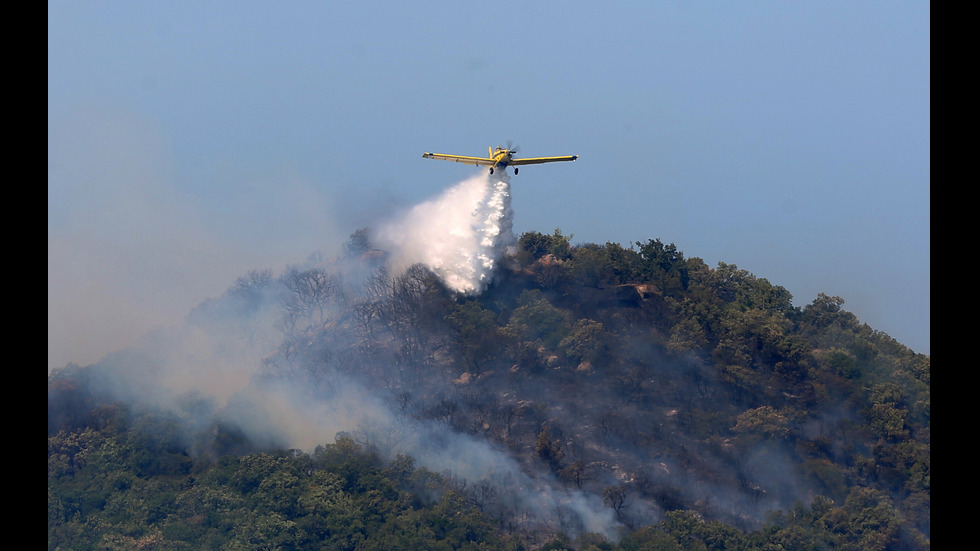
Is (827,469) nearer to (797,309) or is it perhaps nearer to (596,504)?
(596,504)

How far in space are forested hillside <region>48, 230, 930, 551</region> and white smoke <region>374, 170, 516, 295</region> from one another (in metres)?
2.50

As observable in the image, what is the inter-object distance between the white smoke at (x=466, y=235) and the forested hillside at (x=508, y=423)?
2502 mm

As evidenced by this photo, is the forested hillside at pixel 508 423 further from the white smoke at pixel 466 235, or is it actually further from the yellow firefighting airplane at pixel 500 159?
the yellow firefighting airplane at pixel 500 159

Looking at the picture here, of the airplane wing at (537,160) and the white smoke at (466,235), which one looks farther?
the white smoke at (466,235)

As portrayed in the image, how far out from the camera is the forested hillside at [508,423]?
123625 mm

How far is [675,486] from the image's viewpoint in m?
131

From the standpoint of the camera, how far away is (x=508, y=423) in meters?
137

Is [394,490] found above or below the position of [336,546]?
above

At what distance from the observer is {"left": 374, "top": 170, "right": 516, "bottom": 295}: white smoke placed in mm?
144875

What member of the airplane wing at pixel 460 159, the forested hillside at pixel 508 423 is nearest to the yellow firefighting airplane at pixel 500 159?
the airplane wing at pixel 460 159

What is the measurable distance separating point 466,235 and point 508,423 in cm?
2795

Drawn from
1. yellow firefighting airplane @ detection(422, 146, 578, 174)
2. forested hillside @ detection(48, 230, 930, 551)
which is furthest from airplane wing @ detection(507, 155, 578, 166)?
forested hillside @ detection(48, 230, 930, 551)

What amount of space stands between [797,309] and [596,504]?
2385 inches
